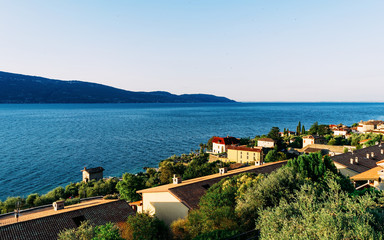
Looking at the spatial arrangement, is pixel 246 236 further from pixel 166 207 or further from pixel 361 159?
pixel 361 159

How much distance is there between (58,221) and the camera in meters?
19.0

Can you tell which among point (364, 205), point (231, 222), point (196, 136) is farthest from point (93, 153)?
point (364, 205)

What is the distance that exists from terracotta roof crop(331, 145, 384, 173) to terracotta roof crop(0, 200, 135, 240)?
31.0 m

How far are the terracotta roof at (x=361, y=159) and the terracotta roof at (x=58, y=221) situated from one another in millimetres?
31022

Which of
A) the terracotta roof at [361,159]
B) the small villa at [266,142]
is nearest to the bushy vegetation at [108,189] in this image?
the terracotta roof at [361,159]

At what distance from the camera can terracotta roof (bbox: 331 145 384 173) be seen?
3403 centimetres

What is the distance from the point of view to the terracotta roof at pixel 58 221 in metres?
17.0

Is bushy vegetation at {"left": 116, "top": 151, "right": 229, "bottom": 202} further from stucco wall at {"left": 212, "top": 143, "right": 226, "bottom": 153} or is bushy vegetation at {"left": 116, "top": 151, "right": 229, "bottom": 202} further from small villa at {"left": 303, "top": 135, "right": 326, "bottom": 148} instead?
small villa at {"left": 303, "top": 135, "right": 326, "bottom": 148}

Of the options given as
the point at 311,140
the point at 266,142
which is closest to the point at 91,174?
the point at 266,142

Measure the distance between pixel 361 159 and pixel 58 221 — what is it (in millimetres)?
42046

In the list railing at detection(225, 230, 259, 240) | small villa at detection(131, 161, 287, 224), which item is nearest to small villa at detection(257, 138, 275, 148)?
small villa at detection(131, 161, 287, 224)

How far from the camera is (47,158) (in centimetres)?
6612

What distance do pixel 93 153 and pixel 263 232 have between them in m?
73.4

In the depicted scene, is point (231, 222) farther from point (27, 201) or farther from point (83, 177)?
point (83, 177)
